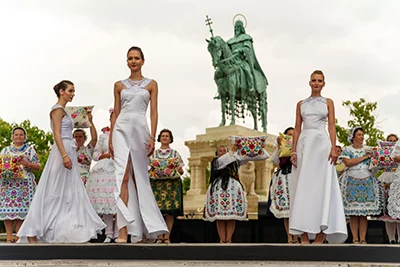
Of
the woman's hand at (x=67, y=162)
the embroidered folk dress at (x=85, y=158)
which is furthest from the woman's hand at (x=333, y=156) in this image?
the embroidered folk dress at (x=85, y=158)

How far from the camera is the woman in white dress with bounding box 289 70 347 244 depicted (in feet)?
23.6

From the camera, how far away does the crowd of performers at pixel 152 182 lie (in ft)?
22.0

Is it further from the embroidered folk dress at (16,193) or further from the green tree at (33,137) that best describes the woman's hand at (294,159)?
the green tree at (33,137)

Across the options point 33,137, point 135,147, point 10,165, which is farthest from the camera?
point 33,137

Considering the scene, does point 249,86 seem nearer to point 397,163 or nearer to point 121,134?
point 397,163

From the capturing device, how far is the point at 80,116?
8.48m

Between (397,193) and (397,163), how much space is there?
444 millimetres

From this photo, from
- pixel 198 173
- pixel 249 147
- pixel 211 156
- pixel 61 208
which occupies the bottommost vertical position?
pixel 61 208

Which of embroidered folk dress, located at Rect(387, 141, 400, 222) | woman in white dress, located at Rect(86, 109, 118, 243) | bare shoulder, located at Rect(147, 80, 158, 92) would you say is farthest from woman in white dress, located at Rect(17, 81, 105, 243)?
embroidered folk dress, located at Rect(387, 141, 400, 222)

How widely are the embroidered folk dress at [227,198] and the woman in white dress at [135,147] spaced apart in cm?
287

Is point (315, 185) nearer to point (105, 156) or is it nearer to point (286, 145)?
point (286, 145)

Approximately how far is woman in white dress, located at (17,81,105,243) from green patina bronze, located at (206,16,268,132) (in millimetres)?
24192

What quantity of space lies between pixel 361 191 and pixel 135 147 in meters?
4.15

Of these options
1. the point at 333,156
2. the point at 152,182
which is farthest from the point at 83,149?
the point at 333,156
